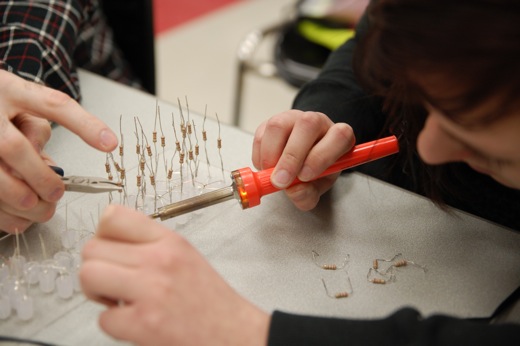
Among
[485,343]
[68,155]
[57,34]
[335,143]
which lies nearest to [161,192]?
[68,155]

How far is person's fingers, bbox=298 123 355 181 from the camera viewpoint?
963 mm

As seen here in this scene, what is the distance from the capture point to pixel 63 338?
0.79 meters

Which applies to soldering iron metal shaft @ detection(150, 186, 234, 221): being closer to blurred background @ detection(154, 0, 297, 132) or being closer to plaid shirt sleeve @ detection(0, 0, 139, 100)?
plaid shirt sleeve @ detection(0, 0, 139, 100)

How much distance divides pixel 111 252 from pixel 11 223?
28cm

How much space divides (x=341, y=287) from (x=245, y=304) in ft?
0.64

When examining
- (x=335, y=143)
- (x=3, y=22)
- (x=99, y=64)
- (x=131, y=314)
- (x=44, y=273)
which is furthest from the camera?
(x=99, y=64)

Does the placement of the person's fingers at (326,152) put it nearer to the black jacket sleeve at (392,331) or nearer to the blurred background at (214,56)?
the black jacket sleeve at (392,331)

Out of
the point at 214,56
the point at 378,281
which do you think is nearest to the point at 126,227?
the point at 378,281

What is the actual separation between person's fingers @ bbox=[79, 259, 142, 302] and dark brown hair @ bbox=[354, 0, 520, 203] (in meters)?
0.43

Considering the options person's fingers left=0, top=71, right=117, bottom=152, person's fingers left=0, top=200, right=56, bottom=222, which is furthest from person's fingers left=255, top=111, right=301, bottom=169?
person's fingers left=0, top=200, right=56, bottom=222

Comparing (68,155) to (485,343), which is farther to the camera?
(68,155)

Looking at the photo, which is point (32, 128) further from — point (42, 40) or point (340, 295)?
point (340, 295)

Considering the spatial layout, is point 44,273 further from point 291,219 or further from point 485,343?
point 485,343

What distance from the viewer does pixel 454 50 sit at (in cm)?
63
